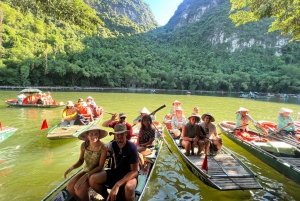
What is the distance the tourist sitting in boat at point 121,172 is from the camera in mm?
3516

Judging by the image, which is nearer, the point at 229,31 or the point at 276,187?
the point at 276,187

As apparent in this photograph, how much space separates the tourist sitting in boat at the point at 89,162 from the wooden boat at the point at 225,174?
264cm

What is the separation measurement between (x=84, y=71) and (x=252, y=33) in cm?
8956

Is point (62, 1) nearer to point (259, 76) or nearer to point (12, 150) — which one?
point (12, 150)

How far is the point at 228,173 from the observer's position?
16.7ft

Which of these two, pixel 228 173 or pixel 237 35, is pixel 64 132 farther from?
pixel 237 35

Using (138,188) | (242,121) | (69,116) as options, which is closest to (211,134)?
(242,121)

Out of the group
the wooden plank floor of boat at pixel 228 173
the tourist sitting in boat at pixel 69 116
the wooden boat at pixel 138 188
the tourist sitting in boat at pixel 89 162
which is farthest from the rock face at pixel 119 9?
the tourist sitting in boat at pixel 89 162

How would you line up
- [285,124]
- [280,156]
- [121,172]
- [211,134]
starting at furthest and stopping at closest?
[285,124] < [211,134] < [280,156] < [121,172]

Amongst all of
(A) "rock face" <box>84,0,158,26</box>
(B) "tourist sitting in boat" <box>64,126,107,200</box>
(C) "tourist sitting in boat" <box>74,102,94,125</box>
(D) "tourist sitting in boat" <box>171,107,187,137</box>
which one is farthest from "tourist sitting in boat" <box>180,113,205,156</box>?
(A) "rock face" <box>84,0,158,26</box>

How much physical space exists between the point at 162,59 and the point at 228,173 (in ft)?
302

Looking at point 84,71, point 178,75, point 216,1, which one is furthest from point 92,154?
point 216,1

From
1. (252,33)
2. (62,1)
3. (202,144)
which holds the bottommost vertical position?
(202,144)

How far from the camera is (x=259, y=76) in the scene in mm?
68188
